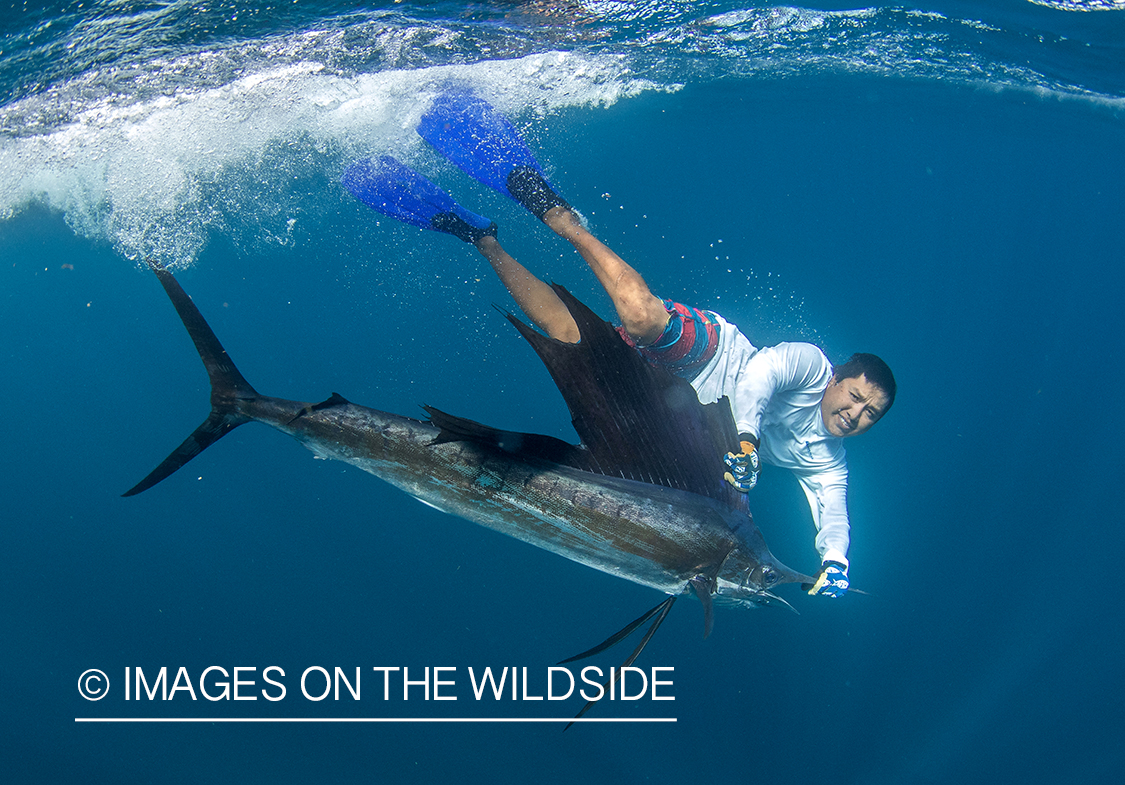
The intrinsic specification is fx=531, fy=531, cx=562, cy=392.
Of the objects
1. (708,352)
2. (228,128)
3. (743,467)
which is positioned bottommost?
(708,352)

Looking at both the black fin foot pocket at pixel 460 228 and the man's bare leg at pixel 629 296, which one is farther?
the black fin foot pocket at pixel 460 228

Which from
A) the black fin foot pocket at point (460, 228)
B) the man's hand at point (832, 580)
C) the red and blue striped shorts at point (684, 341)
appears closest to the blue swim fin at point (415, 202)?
the black fin foot pocket at point (460, 228)

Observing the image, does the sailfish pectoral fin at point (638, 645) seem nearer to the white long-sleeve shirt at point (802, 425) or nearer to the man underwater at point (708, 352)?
the man underwater at point (708, 352)

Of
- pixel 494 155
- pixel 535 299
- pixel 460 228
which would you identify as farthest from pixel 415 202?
pixel 535 299

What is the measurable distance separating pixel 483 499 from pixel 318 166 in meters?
10.1

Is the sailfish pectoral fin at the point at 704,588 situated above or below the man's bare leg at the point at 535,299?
below

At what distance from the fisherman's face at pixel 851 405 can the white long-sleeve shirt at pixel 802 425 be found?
79 mm

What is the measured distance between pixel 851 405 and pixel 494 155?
333cm

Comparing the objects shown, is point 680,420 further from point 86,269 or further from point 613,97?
point 86,269

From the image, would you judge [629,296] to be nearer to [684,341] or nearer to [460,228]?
[684,341]

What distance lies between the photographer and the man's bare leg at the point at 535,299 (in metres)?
3.53

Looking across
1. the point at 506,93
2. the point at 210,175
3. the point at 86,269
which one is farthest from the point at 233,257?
the point at 506,93

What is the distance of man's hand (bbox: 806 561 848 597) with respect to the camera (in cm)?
267

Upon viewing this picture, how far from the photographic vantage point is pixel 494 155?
440 cm
